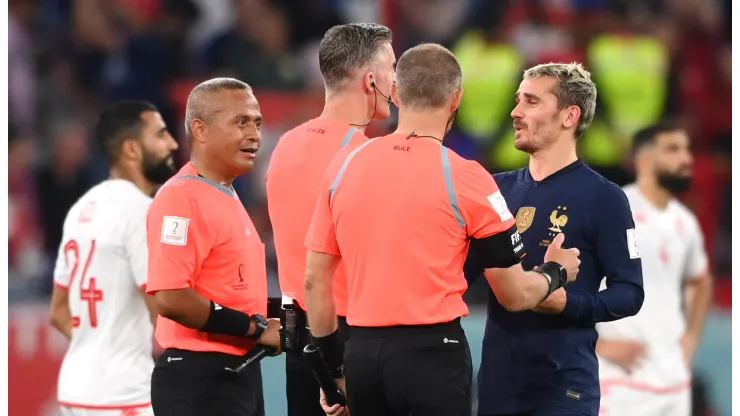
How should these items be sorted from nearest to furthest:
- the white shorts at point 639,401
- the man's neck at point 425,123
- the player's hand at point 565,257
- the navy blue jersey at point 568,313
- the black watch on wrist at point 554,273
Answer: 1. the man's neck at point 425,123
2. the black watch on wrist at point 554,273
3. the player's hand at point 565,257
4. the navy blue jersey at point 568,313
5. the white shorts at point 639,401

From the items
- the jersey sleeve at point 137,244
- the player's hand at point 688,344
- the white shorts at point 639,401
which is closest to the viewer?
the jersey sleeve at point 137,244

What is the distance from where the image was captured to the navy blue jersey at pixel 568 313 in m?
3.86

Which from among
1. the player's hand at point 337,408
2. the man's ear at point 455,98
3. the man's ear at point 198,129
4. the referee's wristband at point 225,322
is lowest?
the player's hand at point 337,408

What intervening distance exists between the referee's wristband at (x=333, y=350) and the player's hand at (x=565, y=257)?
2.36 ft

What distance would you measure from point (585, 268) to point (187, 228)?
1.35m

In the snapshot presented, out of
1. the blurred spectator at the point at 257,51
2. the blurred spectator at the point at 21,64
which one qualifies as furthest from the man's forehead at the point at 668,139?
the blurred spectator at the point at 21,64

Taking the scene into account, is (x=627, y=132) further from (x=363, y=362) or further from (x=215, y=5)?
(x=363, y=362)

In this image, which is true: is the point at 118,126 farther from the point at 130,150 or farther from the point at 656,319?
the point at 656,319

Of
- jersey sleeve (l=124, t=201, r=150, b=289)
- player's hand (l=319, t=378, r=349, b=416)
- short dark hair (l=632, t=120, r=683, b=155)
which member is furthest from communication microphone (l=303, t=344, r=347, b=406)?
short dark hair (l=632, t=120, r=683, b=155)

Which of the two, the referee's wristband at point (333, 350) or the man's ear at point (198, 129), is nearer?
the referee's wristband at point (333, 350)

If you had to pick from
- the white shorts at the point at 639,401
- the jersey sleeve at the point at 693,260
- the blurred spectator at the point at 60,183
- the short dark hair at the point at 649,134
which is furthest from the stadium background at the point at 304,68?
the white shorts at the point at 639,401

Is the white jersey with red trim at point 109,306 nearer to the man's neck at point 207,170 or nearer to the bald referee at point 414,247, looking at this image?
the man's neck at point 207,170

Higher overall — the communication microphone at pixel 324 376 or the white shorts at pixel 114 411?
the communication microphone at pixel 324 376

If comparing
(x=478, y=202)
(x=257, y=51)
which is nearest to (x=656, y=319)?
(x=478, y=202)
